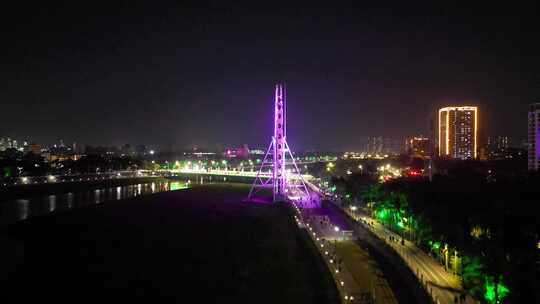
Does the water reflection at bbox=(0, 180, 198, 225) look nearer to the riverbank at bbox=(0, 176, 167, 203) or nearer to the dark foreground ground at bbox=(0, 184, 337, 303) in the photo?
the riverbank at bbox=(0, 176, 167, 203)

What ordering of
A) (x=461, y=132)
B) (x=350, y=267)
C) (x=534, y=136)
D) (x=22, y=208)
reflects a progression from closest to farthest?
(x=350, y=267) → (x=22, y=208) → (x=534, y=136) → (x=461, y=132)

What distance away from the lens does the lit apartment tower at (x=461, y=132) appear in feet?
255

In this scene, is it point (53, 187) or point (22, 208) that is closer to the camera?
point (22, 208)

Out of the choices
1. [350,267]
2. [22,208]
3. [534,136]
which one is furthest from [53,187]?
[534,136]

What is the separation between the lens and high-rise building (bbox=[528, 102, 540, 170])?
42.3 m

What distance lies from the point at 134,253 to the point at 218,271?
15.2 ft

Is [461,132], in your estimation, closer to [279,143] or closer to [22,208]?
[279,143]

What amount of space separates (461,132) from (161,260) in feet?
233

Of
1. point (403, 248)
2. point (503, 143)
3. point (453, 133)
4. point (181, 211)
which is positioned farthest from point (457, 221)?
point (503, 143)

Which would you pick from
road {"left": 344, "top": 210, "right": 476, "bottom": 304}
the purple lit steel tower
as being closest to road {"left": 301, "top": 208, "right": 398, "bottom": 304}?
road {"left": 344, "top": 210, "right": 476, "bottom": 304}

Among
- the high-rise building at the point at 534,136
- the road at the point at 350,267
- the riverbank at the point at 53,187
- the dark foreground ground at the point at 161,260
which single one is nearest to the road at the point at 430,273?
the road at the point at 350,267

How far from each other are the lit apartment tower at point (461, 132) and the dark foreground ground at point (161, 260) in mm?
57590

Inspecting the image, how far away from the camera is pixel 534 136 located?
144 feet

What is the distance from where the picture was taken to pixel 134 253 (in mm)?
18922
